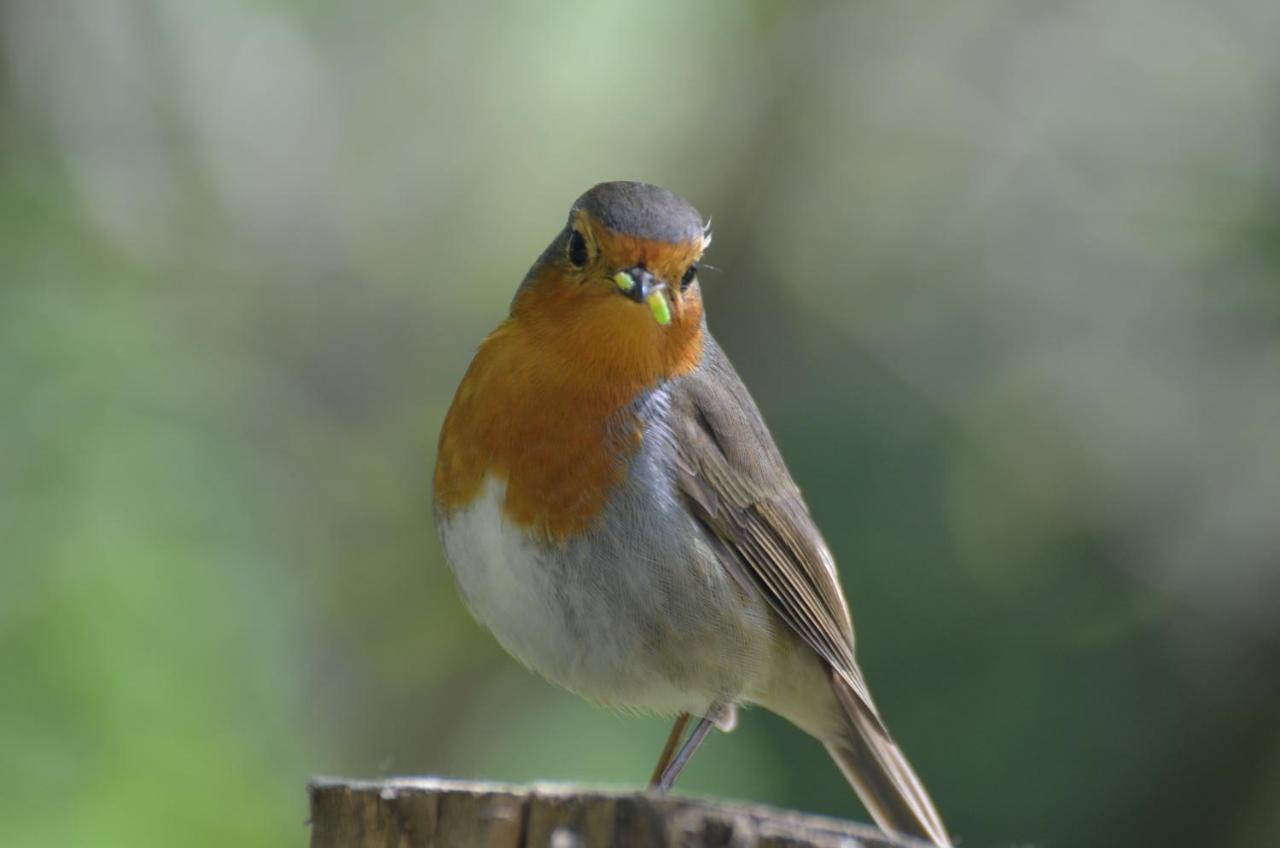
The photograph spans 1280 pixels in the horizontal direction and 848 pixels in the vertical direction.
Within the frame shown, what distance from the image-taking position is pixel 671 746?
4574 millimetres

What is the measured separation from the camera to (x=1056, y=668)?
5191mm

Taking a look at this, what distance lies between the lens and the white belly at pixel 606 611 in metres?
3.69

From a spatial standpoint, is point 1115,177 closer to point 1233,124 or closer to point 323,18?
point 1233,124

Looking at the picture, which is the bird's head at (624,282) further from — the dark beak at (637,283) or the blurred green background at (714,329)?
the blurred green background at (714,329)

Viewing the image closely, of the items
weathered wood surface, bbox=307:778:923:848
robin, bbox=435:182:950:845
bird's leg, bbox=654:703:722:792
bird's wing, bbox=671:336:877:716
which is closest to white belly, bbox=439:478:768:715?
robin, bbox=435:182:950:845

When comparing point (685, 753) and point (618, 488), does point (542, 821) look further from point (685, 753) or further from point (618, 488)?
point (685, 753)

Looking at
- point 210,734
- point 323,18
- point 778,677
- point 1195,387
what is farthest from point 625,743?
point 323,18

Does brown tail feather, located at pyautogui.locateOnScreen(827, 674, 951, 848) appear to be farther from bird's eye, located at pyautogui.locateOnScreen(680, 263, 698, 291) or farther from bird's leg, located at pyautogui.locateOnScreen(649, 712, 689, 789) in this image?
bird's eye, located at pyautogui.locateOnScreen(680, 263, 698, 291)

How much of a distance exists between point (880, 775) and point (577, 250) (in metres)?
1.75

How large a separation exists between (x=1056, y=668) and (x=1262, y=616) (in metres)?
0.75

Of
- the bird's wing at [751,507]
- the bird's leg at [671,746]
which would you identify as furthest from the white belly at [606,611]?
the bird's leg at [671,746]

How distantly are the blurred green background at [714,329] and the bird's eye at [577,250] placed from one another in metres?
1.80

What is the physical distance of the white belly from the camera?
369 cm

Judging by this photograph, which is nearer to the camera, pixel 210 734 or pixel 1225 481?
pixel 210 734
